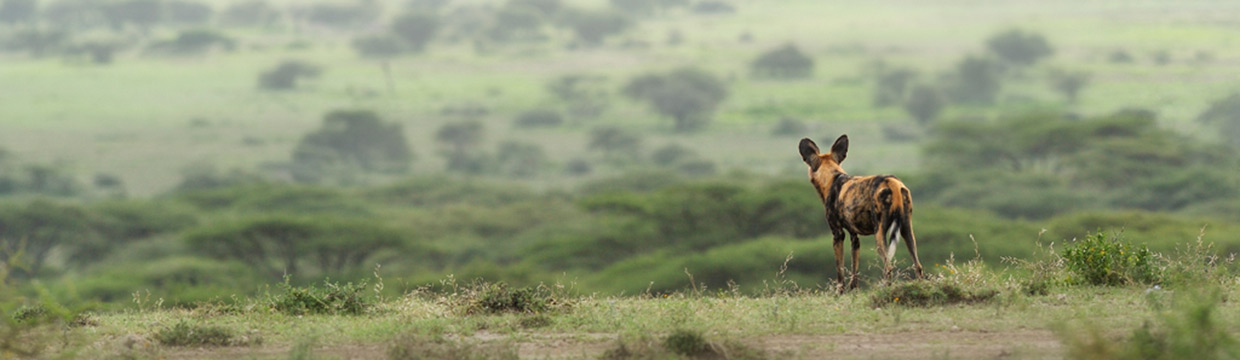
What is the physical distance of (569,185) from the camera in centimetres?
6488

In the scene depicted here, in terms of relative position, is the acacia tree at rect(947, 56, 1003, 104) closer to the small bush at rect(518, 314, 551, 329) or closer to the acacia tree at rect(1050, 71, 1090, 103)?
the acacia tree at rect(1050, 71, 1090, 103)

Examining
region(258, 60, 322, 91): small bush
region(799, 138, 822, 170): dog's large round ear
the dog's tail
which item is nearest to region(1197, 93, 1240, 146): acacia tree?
region(258, 60, 322, 91): small bush

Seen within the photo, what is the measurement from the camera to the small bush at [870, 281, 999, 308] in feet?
26.9

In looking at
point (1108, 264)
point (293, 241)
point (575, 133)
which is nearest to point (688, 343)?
point (1108, 264)

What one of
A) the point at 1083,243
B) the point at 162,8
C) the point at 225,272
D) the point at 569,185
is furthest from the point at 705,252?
the point at 162,8

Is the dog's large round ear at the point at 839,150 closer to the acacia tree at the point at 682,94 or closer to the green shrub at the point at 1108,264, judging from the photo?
the green shrub at the point at 1108,264

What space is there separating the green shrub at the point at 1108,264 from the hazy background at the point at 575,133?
3453mm

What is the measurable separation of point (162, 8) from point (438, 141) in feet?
175

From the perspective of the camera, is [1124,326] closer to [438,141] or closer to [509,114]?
[438,141]

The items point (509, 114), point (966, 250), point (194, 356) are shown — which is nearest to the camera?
point (194, 356)

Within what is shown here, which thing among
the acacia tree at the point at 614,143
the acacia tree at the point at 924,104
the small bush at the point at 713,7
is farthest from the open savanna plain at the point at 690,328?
the small bush at the point at 713,7

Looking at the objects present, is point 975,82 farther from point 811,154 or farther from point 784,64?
point 811,154

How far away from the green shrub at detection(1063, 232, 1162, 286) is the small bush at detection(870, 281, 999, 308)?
0.92m

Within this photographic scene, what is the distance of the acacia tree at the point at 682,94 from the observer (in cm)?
8100
